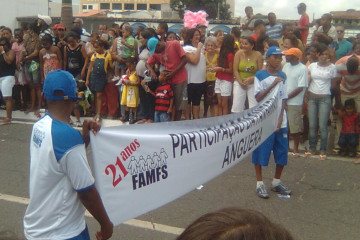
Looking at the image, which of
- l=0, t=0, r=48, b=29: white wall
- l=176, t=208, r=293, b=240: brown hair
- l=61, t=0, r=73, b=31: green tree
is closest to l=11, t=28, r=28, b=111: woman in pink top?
l=61, t=0, r=73, b=31: green tree

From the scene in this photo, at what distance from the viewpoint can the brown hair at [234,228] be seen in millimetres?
1194

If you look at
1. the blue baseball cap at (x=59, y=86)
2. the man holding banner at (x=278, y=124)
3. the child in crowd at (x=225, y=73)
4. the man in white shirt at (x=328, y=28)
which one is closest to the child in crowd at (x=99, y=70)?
the child in crowd at (x=225, y=73)

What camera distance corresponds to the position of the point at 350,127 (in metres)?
8.16

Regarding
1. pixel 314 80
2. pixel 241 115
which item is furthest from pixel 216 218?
pixel 314 80

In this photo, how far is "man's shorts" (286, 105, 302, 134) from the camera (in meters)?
8.21

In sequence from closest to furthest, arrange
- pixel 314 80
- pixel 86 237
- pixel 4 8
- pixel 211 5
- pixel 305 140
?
pixel 86 237
pixel 314 80
pixel 305 140
pixel 4 8
pixel 211 5

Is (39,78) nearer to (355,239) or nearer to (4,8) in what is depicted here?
(355,239)

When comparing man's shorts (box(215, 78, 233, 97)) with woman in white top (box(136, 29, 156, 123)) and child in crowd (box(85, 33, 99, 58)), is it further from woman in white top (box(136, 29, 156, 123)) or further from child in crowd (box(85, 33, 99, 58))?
child in crowd (box(85, 33, 99, 58))

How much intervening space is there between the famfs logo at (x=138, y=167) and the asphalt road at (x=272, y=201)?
1507 millimetres

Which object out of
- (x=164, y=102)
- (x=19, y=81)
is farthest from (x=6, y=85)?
(x=164, y=102)

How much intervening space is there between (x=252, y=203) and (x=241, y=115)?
4.71ft

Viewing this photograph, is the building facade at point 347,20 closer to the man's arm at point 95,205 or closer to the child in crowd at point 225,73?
the child in crowd at point 225,73

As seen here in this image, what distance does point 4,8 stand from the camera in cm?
2520

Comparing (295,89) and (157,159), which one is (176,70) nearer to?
(295,89)
